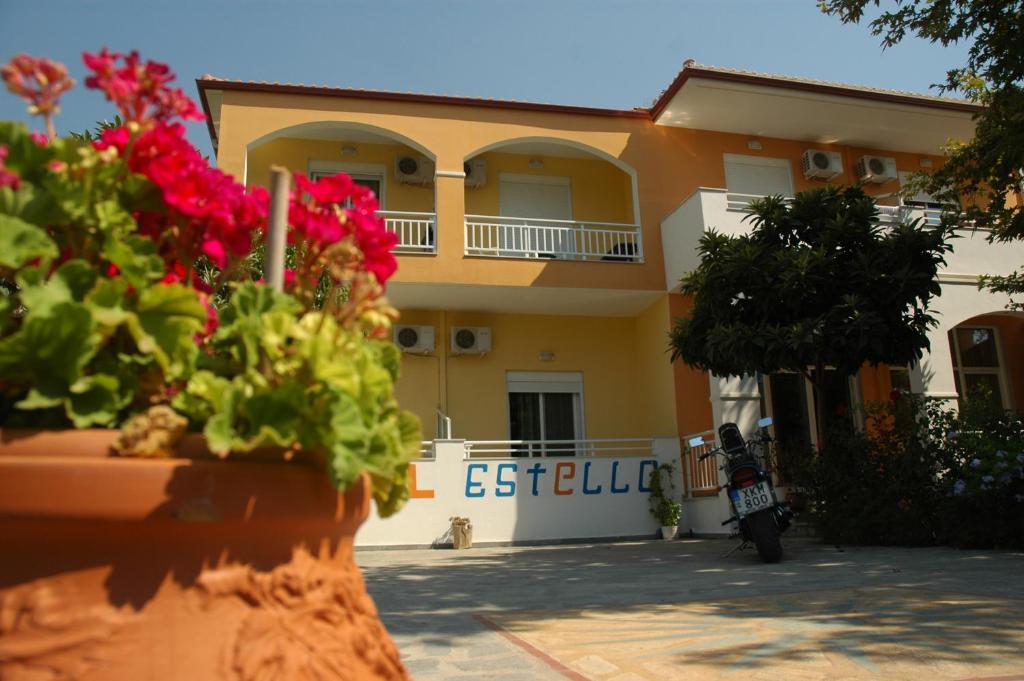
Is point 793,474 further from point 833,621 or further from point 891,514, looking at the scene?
point 833,621

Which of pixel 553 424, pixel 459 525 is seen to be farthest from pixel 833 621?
pixel 553 424

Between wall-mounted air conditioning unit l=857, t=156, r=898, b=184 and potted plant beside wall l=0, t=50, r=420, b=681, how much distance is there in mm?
14611

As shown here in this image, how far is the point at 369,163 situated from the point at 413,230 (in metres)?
1.59

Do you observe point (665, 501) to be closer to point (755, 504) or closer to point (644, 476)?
point (644, 476)

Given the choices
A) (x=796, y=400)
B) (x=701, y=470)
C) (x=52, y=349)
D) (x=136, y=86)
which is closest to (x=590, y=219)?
(x=796, y=400)

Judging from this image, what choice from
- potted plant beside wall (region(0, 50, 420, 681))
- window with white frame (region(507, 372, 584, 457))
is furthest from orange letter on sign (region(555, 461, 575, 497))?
potted plant beside wall (region(0, 50, 420, 681))

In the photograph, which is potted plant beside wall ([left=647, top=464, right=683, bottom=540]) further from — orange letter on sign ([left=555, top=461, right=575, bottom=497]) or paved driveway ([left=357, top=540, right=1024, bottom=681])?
paved driveway ([left=357, top=540, right=1024, bottom=681])

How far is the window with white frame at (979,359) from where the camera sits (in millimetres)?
14531

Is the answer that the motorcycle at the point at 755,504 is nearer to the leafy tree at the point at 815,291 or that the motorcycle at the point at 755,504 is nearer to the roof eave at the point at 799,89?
the leafy tree at the point at 815,291

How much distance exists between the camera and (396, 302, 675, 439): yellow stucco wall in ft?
41.3

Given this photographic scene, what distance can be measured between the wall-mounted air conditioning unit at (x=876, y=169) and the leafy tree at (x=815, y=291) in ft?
18.7

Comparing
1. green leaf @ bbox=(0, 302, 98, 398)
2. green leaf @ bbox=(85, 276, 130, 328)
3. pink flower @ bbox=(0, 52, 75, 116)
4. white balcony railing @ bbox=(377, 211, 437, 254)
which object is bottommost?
green leaf @ bbox=(0, 302, 98, 398)

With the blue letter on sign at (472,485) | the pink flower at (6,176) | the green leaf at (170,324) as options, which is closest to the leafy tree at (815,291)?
the blue letter on sign at (472,485)

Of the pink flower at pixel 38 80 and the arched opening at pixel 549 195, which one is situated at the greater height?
the arched opening at pixel 549 195
